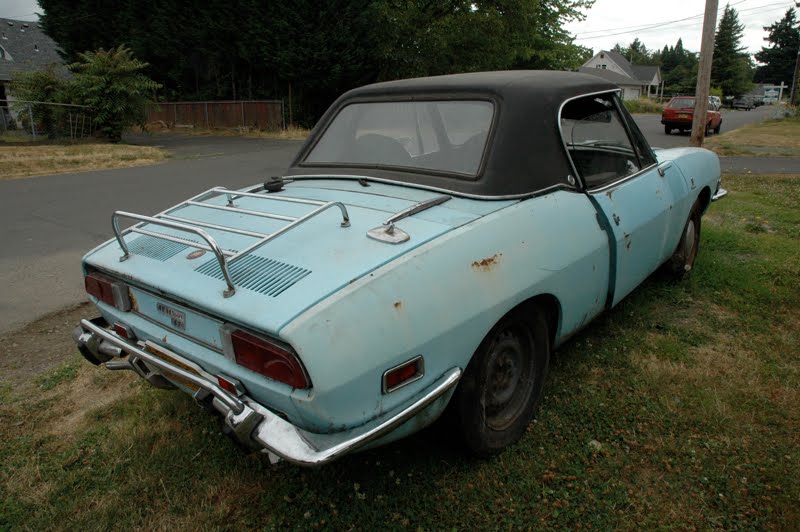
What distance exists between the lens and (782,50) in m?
70.2

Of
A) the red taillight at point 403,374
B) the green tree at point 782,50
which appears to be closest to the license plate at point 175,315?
the red taillight at point 403,374

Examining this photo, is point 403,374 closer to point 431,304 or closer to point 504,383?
point 431,304

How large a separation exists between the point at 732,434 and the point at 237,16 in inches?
991

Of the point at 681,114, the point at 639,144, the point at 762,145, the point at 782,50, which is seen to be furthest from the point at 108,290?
the point at 782,50

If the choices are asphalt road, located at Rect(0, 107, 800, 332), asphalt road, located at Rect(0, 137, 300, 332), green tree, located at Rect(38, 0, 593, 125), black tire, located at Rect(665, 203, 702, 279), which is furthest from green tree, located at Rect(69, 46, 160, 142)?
black tire, located at Rect(665, 203, 702, 279)

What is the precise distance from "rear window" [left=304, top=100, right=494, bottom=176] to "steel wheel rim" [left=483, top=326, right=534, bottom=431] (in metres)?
0.79

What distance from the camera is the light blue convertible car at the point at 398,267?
184 cm

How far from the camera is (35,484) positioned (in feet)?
8.03

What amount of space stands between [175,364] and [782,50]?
87616 mm

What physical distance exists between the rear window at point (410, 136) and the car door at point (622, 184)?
0.53m

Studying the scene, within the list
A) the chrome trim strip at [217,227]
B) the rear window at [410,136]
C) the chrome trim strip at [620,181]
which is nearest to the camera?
the chrome trim strip at [217,227]

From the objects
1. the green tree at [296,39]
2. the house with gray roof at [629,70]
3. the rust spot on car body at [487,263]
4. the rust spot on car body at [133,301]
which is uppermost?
the house with gray roof at [629,70]

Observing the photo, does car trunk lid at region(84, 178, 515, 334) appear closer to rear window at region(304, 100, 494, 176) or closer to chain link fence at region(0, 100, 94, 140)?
rear window at region(304, 100, 494, 176)

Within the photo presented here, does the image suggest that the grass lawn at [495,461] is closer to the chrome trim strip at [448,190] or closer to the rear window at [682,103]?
the chrome trim strip at [448,190]
